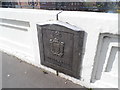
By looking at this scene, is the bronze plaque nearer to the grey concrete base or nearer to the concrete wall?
the concrete wall

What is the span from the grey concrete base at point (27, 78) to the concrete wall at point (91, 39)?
5.4 inches

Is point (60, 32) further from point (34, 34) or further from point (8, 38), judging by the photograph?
point (8, 38)

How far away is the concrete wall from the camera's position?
1807 millimetres

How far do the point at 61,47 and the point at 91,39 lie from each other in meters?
0.62

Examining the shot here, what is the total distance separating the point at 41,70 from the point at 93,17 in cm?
176

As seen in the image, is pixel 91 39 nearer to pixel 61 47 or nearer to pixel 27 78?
pixel 61 47

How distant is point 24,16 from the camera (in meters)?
2.66

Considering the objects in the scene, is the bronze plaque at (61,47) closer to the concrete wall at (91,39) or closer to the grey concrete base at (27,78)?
the concrete wall at (91,39)

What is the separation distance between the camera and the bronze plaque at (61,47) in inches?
82.0

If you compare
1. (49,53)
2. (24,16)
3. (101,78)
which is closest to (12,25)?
(24,16)

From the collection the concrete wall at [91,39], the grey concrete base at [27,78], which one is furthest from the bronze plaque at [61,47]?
the grey concrete base at [27,78]

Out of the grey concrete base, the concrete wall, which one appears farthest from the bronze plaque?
the grey concrete base

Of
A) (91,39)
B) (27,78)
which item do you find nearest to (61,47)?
(91,39)

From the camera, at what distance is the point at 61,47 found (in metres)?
2.30
